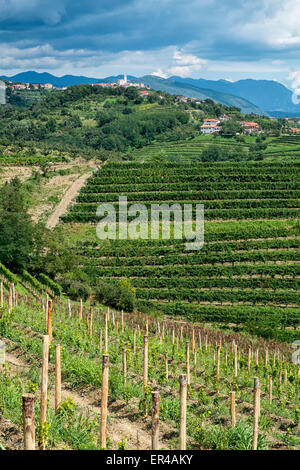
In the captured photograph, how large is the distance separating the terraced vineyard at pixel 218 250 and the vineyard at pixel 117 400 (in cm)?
1279

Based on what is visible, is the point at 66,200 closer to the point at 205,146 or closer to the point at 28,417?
the point at 28,417

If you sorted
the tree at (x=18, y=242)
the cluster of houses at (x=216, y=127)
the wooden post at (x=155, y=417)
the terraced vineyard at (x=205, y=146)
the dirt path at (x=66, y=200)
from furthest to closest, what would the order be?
the cluster of houses at (x=216, y=127)
the terraced vineyard at (x=205, y=146)
the dirt path at (x=66, y=200)
the tree at (x=18, y=242)
the wooden post at (x=155, y=417)

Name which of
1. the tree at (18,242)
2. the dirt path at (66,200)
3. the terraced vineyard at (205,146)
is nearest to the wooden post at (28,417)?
the tree at (18,242)

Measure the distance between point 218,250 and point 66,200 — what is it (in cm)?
1430

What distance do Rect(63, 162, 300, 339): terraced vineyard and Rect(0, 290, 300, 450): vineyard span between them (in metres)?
12.8

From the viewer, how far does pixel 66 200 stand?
40.1 meters

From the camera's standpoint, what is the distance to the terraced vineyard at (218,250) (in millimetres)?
27938

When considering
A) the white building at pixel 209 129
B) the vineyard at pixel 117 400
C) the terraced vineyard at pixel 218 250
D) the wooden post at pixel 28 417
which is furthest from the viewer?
the white building at pixel 209 129

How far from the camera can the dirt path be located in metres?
36.9

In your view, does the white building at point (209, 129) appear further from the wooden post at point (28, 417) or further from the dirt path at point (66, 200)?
the wooden post at point (28, 417)

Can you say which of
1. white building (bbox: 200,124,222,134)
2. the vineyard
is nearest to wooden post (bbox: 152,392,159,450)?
the vineyard

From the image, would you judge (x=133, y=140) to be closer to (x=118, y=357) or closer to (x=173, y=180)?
(x=173, y=180)

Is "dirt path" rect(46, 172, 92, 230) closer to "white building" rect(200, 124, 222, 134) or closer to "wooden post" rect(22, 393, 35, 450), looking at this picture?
"wooden post" rect(22, 393, 35, 450)

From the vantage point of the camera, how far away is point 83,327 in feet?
48.8
